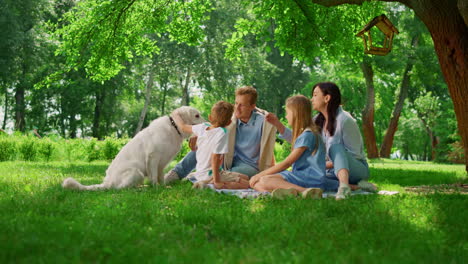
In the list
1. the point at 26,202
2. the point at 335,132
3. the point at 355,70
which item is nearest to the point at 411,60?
the point at 355,70

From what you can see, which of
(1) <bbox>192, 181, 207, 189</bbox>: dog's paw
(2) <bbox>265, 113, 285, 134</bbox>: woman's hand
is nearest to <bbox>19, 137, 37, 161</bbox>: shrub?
(1) <bbox>192, 181, 207, 189</bbox>: dog's paw

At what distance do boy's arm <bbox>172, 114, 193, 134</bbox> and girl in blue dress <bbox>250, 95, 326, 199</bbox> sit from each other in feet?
4.69

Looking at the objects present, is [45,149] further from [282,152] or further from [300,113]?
[300,113]

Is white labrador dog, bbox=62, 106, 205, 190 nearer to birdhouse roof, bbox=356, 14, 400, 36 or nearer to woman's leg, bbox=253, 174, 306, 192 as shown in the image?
woman's leg, bbox=253, 174, 306, 192

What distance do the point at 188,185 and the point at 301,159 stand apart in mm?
1828

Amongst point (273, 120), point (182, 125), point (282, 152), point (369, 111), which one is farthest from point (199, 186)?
point (369, 111)

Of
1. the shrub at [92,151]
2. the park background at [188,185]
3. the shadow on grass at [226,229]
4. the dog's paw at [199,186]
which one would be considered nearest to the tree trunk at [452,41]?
the park background at [188,185]

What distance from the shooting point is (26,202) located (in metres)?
4.84

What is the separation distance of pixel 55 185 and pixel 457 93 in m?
7.30

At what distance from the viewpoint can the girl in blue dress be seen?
5875 millimetres

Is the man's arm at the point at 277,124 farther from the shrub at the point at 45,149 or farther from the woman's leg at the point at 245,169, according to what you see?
the shrub at the point at 45,149

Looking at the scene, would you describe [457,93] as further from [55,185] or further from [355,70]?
[355,70]

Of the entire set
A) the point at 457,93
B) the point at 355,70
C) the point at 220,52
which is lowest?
the point at 457,93

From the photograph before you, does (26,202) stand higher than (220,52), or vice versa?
(220,52)
